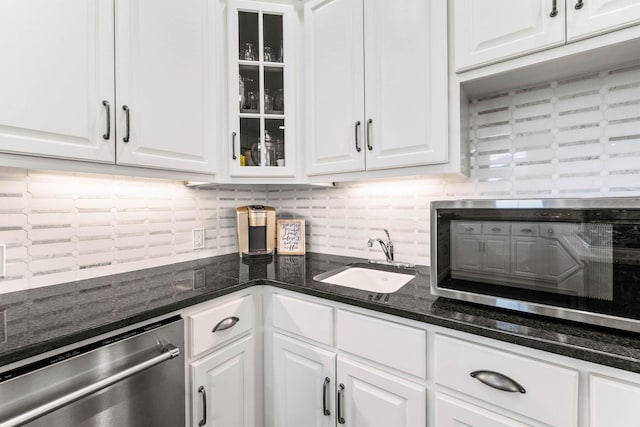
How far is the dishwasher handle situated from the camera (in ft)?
2.18

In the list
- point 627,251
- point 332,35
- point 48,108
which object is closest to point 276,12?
point 332,35

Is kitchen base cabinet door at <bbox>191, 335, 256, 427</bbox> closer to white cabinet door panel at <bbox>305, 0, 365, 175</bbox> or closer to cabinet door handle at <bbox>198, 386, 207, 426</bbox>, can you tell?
cabinet door handle at <bbox>198, 386, 207, 426</bbox>

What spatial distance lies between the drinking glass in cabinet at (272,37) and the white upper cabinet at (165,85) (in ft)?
0.92

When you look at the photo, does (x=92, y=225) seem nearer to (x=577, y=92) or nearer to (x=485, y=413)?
(x=485, y=413)

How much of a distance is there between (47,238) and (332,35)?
154 centimetres

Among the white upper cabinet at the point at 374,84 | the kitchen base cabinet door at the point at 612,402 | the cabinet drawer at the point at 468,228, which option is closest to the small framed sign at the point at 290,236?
the white upper cabinet at the point at 374,84

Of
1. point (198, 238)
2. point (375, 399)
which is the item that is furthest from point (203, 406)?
point (198, 238)

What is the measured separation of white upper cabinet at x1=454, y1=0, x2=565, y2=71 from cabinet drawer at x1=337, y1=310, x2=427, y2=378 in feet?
3.21

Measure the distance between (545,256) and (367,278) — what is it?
0.86 meters

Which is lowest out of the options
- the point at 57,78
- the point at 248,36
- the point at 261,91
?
the point at 57,78

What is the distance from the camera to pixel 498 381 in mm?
781

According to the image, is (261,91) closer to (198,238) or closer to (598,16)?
(198,238)

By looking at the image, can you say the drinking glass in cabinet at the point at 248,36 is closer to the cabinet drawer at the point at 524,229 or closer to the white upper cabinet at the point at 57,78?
the white upper cabinet at the point at 57,78

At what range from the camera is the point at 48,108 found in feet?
3.18
